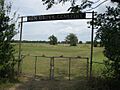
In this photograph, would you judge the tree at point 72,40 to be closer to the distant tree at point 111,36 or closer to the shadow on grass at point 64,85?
the shadow on grass at point 64,85

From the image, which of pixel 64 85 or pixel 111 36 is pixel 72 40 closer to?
pixel 64 85

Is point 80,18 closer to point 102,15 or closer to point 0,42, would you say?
point 102,15

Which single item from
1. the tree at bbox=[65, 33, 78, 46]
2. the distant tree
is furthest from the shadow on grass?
the tree at bbox=[65, 33, 78, 46]

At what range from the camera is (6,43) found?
17969 millimetres

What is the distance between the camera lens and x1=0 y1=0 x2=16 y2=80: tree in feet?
58.5

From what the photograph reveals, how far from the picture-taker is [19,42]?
1986cm

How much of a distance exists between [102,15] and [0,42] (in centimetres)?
649

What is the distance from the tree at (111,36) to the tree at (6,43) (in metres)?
5.91

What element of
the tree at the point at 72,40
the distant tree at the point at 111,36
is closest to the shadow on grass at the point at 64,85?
the distant tree at the point at 111,36

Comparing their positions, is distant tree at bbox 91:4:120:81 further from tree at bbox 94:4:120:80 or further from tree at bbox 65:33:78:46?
tree at bbox 65:33:78:46

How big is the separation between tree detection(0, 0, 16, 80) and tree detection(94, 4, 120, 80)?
5911 mm

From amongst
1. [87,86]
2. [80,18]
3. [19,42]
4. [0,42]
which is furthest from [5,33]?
[87,86]

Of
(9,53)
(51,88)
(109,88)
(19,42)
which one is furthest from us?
(19,42)

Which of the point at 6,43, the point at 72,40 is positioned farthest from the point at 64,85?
the point at 72,40
